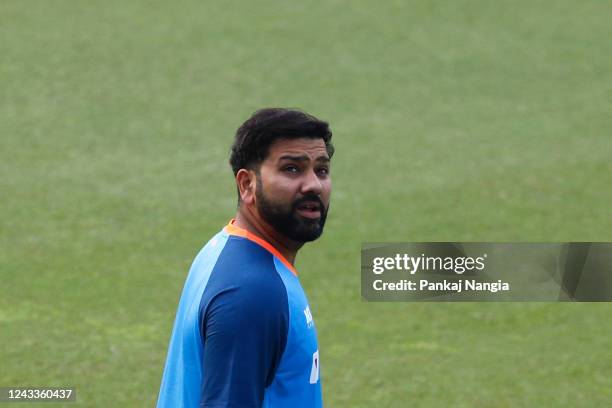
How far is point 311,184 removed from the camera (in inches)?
134

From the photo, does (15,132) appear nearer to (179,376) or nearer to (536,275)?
(536,275)

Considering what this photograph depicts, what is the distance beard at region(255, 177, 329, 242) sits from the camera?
3.41 meters

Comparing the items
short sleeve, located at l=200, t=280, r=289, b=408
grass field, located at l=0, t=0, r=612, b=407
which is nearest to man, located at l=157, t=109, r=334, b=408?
short sleeve, located at l=200, t=280, r=289, b=408

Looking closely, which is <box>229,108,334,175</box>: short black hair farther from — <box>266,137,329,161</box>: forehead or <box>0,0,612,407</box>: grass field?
<box>0,0,612,407</box>: grass field

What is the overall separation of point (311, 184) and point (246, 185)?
0.22m

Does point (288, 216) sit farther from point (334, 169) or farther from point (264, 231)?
point (334, 169)

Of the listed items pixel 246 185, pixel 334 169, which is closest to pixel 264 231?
pixel 246 185

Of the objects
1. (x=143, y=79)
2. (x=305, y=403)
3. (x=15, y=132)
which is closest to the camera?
(x=305, y=403)

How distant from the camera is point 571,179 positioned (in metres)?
14.5

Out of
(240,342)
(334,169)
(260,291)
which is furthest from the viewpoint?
(334,169)

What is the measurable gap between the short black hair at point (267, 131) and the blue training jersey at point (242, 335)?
24 centimetres

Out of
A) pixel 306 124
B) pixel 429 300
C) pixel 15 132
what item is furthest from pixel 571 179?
pixel 306 124

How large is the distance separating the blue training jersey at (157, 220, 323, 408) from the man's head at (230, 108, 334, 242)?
112mm

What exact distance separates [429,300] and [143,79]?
9714mm
